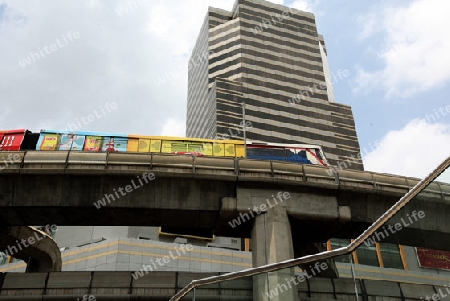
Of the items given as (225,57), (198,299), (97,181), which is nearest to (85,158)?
(97,181)

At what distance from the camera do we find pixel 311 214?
21016 millimetres

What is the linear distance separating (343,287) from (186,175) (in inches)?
557

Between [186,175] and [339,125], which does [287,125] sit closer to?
[339,125]

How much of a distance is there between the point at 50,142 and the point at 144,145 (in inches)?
241

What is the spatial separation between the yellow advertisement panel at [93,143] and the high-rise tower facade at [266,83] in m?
50.2

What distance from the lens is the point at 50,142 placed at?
26406 millimetres

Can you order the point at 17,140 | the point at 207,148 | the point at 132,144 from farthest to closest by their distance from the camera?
the point at 207,148
the point at 132,144
the point at 17,140

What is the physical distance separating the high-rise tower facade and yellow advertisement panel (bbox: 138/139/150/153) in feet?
164

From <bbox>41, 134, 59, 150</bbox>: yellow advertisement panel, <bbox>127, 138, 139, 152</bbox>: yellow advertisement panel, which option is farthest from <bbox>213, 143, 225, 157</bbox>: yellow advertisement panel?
<bbox>41, 134, 59, 150</bbox>: yellow advertisement panel

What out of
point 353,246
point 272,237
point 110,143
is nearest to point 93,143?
point 110,143

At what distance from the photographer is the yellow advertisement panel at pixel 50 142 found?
26156mm

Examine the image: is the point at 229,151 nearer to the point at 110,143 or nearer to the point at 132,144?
the point at 132,144

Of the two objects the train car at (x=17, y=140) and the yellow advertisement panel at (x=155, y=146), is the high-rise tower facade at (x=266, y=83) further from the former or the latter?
the train car at (x=17, y=140)

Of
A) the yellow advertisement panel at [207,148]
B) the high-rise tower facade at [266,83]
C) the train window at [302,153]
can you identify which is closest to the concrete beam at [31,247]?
the yellow advertisement panel at [207,148]
